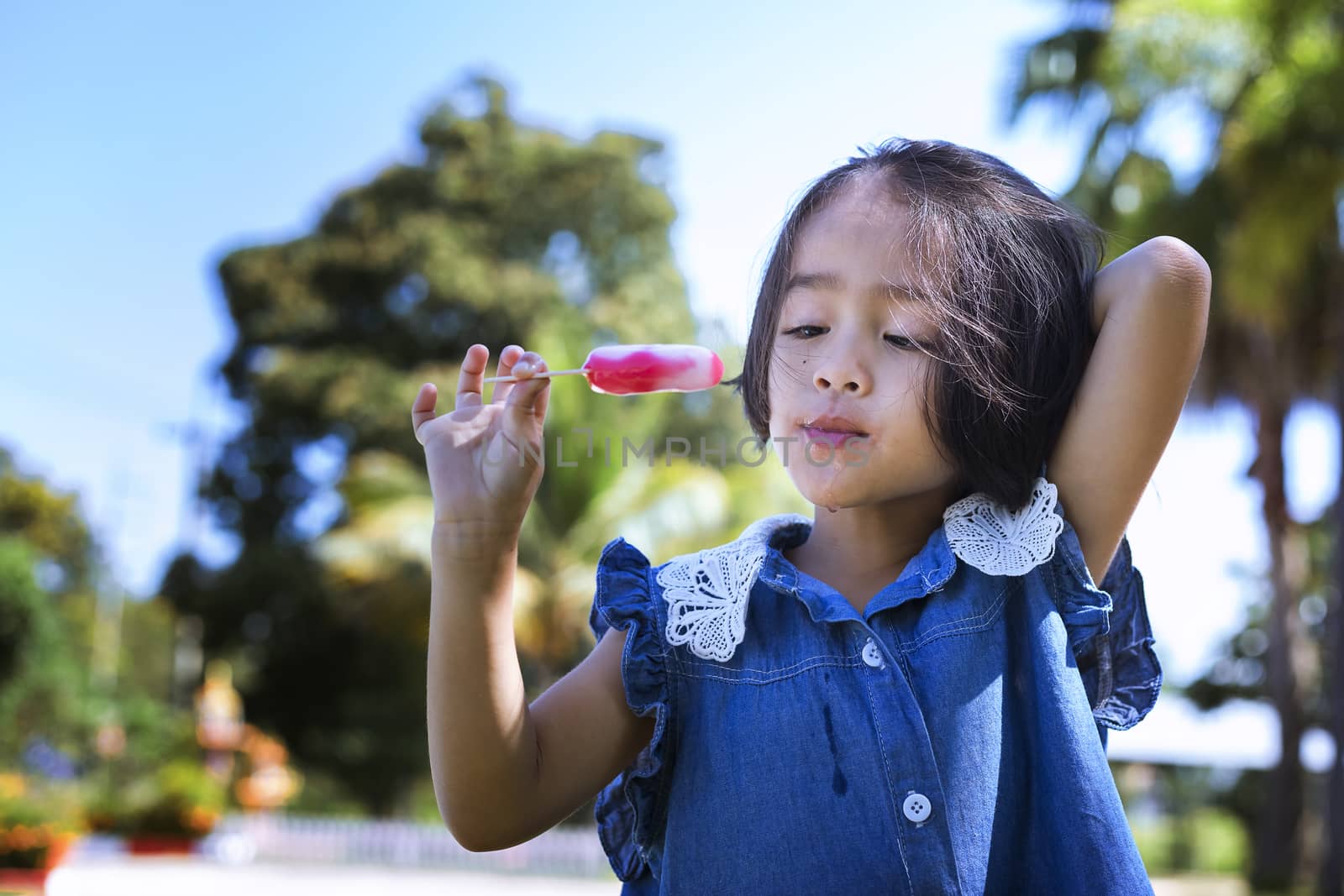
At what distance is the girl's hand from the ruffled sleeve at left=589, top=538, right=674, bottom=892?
25 centimetres

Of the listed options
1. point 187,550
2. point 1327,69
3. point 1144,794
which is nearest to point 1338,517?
point 1327,69

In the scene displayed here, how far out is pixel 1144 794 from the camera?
24000mm

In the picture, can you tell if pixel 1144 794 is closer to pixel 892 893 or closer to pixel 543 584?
pixel 543 584

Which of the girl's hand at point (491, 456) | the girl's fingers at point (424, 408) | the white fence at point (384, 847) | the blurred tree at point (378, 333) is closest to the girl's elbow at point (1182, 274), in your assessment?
the girl's hand at point (491, 456)

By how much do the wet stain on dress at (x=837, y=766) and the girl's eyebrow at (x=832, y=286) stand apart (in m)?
0.51

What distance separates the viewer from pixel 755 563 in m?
1.62

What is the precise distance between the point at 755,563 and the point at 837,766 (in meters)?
0.30

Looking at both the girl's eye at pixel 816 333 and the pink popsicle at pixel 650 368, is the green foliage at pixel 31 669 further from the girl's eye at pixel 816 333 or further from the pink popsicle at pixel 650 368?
the girl's eye at pixel 816 333

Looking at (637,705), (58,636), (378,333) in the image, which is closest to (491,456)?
(637,705)

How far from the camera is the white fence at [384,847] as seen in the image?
59.9ft

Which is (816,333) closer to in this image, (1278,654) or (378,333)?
(1278,654)

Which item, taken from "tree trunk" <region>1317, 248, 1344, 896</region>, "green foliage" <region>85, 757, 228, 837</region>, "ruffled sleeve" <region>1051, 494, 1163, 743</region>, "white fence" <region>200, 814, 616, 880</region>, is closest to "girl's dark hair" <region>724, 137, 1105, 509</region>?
"ruffled sleeve" <region>1051, 494, 1163, 743</region>

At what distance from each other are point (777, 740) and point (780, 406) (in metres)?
0.42

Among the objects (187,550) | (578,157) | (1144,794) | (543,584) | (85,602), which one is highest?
(578,157)
